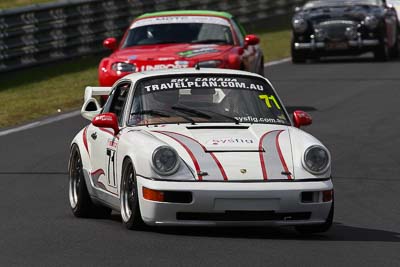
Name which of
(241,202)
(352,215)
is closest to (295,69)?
(352,215)

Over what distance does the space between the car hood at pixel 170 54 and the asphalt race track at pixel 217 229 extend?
110 cm

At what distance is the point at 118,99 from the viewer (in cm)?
1068

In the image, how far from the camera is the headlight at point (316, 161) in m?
9.24

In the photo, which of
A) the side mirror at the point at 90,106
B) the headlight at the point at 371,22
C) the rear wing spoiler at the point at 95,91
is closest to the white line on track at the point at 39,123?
the rear wing spoiler at the point at 95,91

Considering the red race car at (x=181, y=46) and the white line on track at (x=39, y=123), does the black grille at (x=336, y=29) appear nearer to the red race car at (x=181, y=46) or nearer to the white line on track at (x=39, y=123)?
the red race car at (x=181, y=46)

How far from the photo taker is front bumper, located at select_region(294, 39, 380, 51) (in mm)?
25656

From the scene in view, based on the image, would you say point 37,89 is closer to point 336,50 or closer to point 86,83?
point 86,83

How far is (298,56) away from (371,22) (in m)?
1.62

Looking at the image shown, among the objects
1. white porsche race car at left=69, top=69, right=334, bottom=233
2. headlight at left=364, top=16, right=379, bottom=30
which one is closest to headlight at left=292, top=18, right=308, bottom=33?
headlight at left=364, top=16, right=379, bottom=30

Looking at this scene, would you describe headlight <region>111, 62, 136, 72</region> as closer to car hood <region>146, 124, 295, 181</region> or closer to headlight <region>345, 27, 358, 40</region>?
car hood <region>146, 124, 295, 181</region>

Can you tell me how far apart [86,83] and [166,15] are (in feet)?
13.8

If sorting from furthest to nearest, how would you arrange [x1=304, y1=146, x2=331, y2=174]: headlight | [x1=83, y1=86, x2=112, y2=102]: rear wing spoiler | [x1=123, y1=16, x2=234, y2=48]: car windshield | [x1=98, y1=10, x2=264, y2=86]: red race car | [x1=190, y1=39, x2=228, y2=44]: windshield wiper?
[x1=123, y1=16, x2=234, y2=48]: car windshield → [x1=190, y1=39, x2=228, y2=44]: windshield wiper → [x1=98, y1=10, x2=264, y2=86]: red race car → [x1=83, y1=86, x2=112, y2=102]: rear wing spoiler → [x1=304, y1=146, x2=331, y2=174]: headlight

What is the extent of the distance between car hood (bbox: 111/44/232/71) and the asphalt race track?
1.10m

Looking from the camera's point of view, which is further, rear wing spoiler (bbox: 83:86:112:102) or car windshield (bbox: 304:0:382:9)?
car windshield (bbox: 304:0:382:9)
